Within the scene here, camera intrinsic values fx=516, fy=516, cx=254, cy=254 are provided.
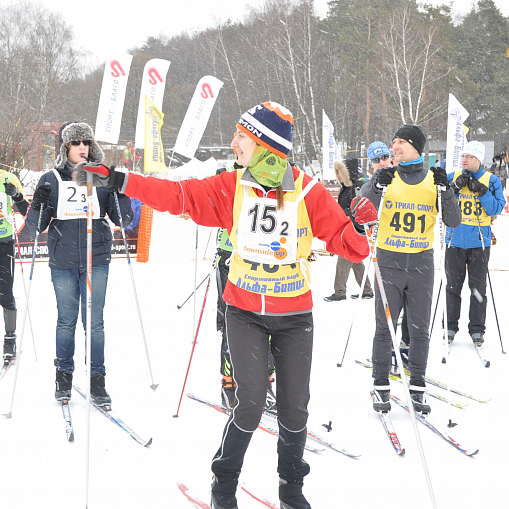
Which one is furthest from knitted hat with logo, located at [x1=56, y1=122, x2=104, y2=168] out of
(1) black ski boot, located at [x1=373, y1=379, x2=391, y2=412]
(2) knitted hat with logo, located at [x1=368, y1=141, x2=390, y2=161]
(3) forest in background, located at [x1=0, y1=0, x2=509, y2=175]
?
(3) forest in background, located at [x1=0, y1=0, x2=509, y2=175]

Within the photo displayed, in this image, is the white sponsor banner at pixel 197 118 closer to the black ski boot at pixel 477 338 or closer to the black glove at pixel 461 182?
the black glove at pixel 461 182

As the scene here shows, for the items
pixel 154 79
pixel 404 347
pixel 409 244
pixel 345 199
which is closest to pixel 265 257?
pixel 409 244

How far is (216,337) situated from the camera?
560cm

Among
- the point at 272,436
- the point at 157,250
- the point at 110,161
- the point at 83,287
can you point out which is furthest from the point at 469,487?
the point at 110,161

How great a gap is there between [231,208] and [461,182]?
3.34 metres

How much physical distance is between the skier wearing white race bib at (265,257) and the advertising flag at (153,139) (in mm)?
8688

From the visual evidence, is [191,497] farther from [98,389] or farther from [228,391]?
[98,389]

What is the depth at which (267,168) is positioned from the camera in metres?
2.22

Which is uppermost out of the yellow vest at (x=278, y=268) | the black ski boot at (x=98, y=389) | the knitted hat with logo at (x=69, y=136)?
the knitted hat with logo at (x=69, y=136)

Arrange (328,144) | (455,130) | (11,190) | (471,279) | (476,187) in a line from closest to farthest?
(11,190), (476,187), (471,279), (455,130), (328,144)

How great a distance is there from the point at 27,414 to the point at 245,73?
104ft

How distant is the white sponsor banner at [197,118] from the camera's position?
998 centimetres

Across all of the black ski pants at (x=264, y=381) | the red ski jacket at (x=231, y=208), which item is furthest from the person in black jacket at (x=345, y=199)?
the black ski pants at (x=264, y=381)

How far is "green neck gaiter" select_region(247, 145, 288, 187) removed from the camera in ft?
7.28
